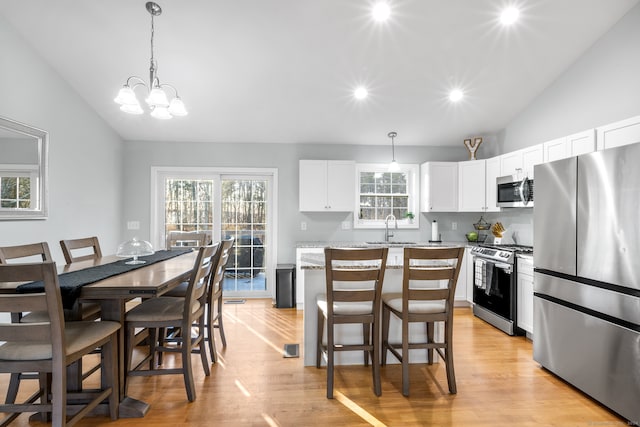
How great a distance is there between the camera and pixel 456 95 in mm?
3963

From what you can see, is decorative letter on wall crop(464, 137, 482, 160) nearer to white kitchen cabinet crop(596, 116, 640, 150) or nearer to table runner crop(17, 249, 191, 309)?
white kitchen cabinet crop(596, 116, 640, 150)

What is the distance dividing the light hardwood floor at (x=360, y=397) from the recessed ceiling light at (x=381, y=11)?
3.01 m

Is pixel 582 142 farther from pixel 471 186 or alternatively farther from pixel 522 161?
pixel 471 186

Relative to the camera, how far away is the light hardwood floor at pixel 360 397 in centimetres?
202

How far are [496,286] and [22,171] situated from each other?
4912mm

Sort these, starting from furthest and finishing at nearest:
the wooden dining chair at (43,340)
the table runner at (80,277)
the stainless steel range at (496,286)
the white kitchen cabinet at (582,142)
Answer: the stainless steel range at (496,286) < the white kitchen cabinet at (582,142) < the table runner at (80,277) < the wooden dining chair at (43,340)

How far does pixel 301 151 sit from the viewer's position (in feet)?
16.3

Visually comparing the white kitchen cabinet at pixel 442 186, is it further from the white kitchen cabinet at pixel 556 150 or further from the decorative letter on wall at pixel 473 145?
the white kitchen cabinet at pixel 556 150

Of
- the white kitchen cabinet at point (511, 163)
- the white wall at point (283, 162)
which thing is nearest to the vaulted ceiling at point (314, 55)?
the white wall at point (283, 162)

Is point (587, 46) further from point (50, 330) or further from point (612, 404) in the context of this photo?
point (50, 330)

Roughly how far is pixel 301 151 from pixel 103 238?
290 centimetres

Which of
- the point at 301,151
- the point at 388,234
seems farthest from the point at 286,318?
the point at 301,151

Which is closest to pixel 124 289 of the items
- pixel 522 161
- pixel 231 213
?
pixel 231 213

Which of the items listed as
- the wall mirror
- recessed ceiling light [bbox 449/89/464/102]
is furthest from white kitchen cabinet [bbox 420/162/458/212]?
the wall mirror
